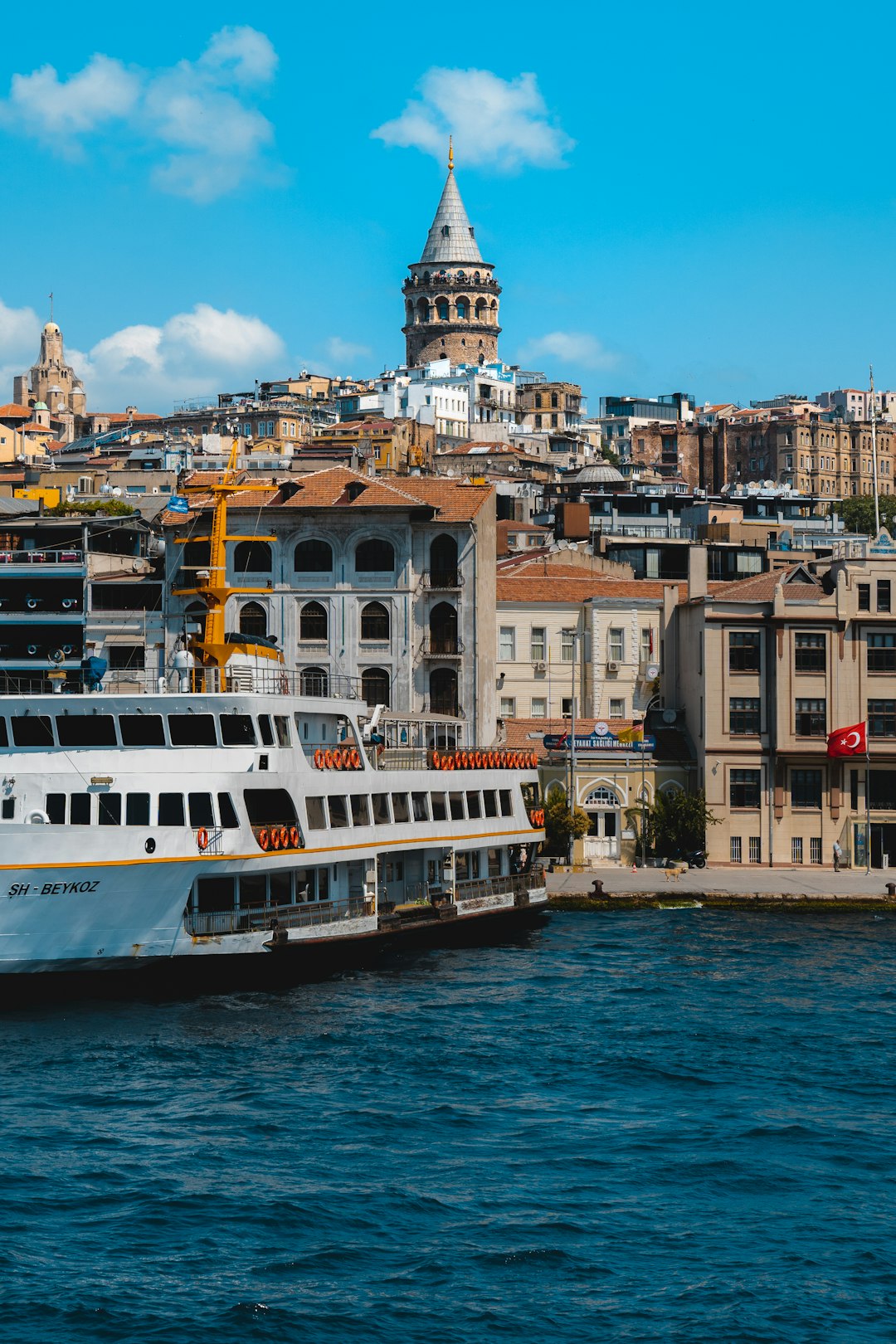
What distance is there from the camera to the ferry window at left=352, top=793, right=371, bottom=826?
46.4 meters

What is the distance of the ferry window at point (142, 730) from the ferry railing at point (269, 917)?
3.83m

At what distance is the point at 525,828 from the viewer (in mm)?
56562

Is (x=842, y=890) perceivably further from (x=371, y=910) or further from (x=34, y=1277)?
(x=34, y=1277)

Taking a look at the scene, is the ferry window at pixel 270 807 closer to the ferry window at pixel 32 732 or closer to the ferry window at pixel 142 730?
the ferry window at pixel 142 730

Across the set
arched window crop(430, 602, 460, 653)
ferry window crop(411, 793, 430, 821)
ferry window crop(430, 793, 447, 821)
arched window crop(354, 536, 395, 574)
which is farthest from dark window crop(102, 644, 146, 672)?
ferry window crop(411, 793, 430, 821)

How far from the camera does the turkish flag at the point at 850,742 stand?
62.5m

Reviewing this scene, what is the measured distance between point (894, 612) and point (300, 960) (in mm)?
30624

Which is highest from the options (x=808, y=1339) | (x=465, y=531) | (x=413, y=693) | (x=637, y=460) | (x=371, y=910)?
(x=637, y=460)

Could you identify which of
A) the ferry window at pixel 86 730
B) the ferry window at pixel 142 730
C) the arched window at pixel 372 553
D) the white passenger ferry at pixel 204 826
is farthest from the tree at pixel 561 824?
the ferry window at pixel 86 730

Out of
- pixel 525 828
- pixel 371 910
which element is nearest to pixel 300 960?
pixel 371 910

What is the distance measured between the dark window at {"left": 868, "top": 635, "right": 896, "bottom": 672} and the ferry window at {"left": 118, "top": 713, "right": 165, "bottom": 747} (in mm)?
31747

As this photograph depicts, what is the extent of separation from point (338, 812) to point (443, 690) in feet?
74.0

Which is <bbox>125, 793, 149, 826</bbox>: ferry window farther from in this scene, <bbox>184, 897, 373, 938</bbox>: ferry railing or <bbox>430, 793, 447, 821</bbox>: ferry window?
<bbox>430, 793, 447, 821</bbox>: ferry window

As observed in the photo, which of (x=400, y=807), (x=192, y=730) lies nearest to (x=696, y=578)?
(x=400, y=807)
